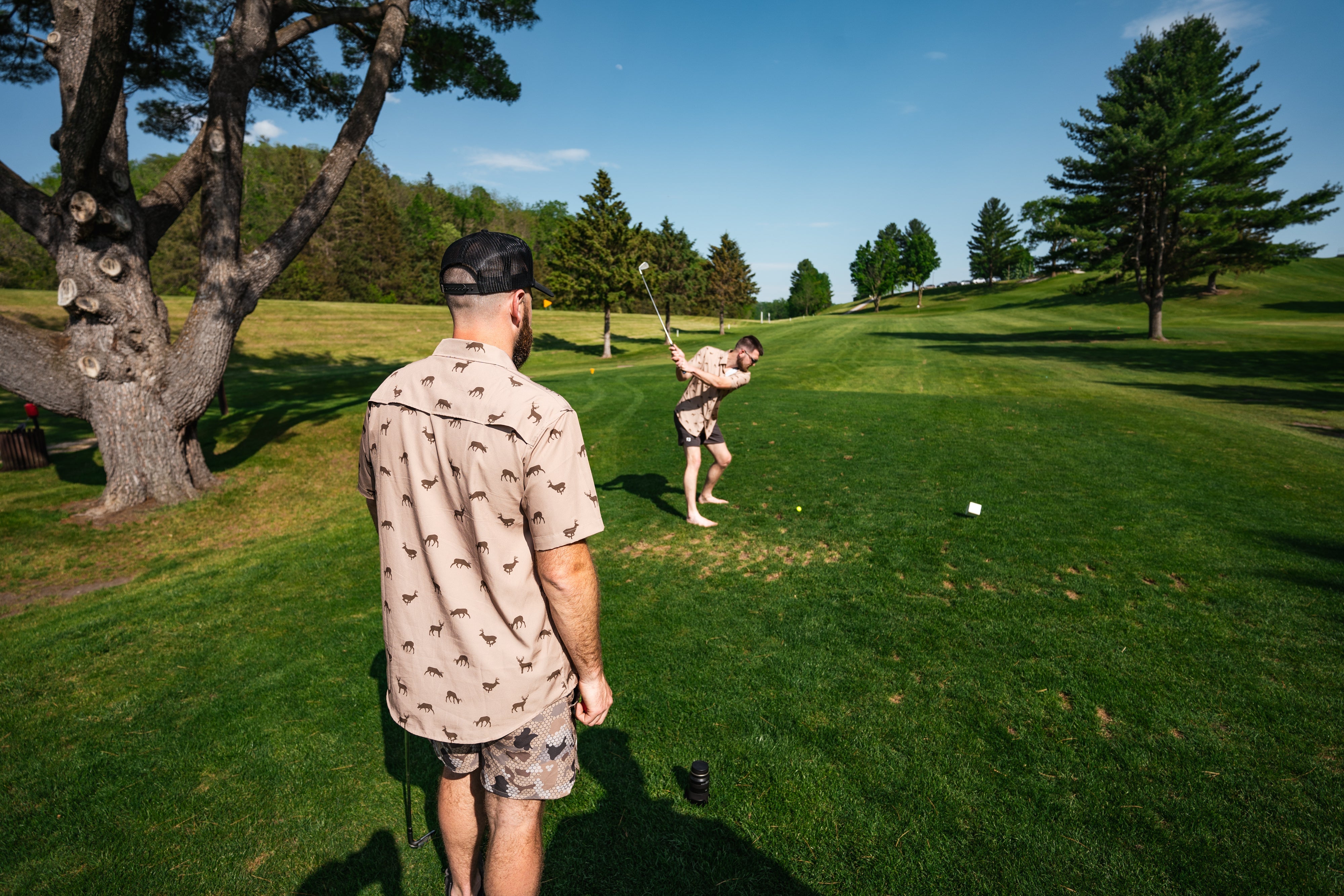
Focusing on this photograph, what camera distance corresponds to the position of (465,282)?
2000 mm

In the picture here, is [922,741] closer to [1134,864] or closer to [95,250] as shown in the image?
[1134,864]

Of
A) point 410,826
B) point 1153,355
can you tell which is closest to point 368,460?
point 410,826

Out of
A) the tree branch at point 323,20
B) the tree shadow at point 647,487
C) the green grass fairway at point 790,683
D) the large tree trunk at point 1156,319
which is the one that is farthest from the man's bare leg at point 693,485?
the large tree trunk at point 1156,319

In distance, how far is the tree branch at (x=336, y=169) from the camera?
9023 mm

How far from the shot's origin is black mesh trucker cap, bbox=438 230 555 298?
199 centimetres

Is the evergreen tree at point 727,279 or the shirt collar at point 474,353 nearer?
the shirt collar at point 474,353

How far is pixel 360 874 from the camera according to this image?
2.87m

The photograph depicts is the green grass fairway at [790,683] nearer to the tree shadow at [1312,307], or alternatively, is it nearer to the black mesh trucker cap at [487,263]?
the black mesh trucker cap at [487,263]

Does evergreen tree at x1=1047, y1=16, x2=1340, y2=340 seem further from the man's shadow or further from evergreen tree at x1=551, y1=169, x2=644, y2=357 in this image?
the man's shadow

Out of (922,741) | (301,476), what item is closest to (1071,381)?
(922,741)

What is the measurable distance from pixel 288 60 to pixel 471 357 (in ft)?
46.2

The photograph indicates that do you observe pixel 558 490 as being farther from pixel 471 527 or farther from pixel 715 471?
pixel 715 471

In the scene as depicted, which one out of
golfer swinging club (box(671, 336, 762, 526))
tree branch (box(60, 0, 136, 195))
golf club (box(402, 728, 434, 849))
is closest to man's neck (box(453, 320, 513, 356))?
golf club (box(402, 728, 434, 849))

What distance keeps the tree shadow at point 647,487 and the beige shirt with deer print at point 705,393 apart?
127 cm
